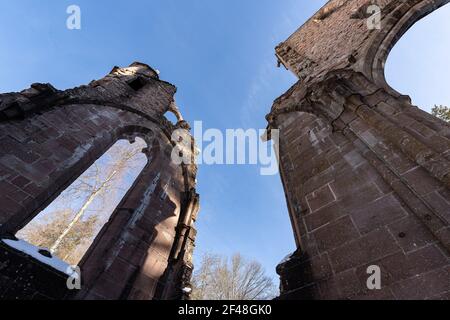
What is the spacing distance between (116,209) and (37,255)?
7.04 ft

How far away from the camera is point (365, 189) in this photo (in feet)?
13.4

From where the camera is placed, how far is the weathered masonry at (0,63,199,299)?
172 inches

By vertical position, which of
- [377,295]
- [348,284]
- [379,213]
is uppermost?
[379,213]

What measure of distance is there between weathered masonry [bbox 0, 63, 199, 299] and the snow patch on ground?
0.05 metres

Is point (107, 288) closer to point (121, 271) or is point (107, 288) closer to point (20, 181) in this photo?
point (121, 271)

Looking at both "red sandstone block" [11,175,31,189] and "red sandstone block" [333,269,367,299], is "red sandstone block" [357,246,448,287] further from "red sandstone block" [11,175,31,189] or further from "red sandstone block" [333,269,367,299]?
"red sandstone block" [11,175,31,189]

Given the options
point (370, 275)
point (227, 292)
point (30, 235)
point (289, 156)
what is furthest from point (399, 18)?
point (30, 235)

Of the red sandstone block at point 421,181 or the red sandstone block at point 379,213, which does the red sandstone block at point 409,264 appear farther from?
the red sandstone block at point 421,181

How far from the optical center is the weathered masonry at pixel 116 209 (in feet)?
14.3

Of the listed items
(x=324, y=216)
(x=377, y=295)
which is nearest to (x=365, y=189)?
(x=324, y=216)

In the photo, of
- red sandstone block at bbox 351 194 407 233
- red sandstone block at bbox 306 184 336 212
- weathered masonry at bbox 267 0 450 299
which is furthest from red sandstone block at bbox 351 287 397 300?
red sandstone block at bbox 306 184 336 212

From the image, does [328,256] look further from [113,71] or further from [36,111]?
[113,71]

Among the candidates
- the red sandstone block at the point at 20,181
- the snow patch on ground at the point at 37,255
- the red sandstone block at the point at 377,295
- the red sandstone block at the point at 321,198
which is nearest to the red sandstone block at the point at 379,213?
the red sandstone block at the point at 321,198

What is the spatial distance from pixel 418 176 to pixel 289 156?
3.07 meters
